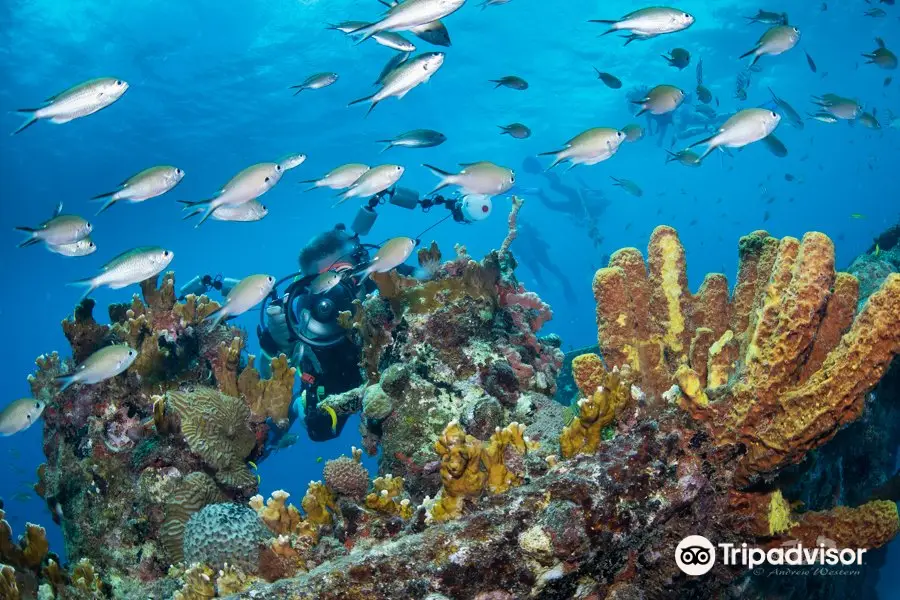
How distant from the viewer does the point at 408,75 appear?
4.47 m

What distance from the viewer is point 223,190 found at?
4.60 metres

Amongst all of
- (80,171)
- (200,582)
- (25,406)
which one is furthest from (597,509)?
(80,171)

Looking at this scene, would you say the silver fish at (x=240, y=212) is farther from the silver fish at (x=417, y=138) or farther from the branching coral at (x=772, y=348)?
the branching coral at (x=772, y=348)

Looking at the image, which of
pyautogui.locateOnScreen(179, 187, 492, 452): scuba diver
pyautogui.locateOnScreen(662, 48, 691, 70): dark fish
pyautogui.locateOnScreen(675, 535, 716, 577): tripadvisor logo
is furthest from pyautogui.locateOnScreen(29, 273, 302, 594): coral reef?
pyautogui.locateOnScreen(662, 48, 691, 70): dark fish

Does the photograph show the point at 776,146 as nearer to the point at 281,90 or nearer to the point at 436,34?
the point at 436,34

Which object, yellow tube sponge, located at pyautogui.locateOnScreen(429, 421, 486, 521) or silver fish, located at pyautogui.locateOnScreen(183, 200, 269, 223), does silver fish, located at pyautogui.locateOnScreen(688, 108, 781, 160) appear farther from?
silver fish, located at pyautogui.locateOnScreen(183, 200, 269, 223)

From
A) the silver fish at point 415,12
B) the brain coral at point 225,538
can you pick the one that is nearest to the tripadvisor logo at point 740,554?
the brain coral at point 225,538

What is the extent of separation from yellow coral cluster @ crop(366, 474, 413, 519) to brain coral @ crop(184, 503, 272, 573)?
765 millimetres

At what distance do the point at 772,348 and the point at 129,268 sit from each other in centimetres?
506

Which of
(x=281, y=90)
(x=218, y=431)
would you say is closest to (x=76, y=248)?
(x=218, y=431)

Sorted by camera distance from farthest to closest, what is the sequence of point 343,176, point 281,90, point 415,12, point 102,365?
point 281,90, point 343,176, point 102,365, point 415,12

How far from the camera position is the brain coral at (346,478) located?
3.63 m

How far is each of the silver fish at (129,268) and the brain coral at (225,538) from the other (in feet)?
→ 7.62

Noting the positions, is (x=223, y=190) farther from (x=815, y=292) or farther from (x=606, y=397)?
(x=815, y=292)
